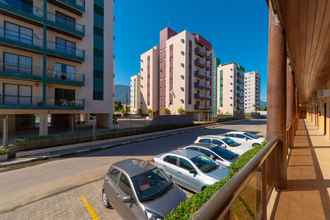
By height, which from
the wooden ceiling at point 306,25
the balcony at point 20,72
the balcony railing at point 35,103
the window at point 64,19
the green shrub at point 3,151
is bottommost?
the green shrub at point 3,151

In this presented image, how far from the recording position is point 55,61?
2412 cm

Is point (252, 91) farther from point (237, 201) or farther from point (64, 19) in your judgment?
point (237, 201)

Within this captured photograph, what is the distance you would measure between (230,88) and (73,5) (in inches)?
2741

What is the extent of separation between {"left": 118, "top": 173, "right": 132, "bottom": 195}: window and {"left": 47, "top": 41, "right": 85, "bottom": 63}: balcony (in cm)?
2196

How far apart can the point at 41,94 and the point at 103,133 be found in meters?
8.33

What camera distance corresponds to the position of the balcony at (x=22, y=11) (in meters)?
19.2

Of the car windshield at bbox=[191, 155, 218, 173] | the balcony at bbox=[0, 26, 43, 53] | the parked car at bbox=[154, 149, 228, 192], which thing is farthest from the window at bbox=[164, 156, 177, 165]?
the balcony at bbox=[0, 26, 43, 53]

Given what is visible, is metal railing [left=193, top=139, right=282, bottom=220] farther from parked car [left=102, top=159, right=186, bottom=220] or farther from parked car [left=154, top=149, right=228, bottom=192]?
parked car [left=154, top=149, right=228, bottom=192]

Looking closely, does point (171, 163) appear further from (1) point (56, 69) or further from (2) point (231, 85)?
(2) point (231, 85)

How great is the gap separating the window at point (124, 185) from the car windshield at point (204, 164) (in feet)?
9.87

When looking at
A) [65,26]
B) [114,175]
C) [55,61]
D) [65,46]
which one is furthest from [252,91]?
[114,175]

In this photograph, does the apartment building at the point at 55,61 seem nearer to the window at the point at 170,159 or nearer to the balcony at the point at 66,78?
the balcony at the point at 66,78

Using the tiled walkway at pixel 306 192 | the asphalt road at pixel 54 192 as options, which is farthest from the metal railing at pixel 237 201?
the asphalt road at pixel 54 192

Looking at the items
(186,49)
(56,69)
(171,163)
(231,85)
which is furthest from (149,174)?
(231,85)
